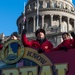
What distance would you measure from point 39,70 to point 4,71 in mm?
1335

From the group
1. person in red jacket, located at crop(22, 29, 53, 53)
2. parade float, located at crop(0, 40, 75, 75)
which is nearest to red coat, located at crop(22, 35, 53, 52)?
person in red jacket, located at crop(22, 29, 53, 53)

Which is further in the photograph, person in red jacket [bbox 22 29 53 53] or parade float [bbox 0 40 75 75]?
person in red jacket [bbox 22 29 53 53]

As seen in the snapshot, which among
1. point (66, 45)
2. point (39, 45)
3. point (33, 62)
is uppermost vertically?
point (39, 45)

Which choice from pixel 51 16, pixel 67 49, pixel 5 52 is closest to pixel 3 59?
pixel 5 52

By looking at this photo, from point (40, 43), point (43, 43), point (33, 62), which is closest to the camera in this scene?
point (33, 62)

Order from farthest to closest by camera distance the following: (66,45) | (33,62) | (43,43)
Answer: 1. (43,43)
2. (66,45)
3. (33,62)

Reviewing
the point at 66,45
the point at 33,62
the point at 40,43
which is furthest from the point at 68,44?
the point at 33,62

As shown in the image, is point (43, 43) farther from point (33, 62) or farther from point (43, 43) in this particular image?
point (33, 62)

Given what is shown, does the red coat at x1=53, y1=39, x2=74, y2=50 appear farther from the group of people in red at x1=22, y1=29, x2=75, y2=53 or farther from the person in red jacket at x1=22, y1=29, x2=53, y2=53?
the person in red jacket at x1=22, y1=29, x2=53, y2=53

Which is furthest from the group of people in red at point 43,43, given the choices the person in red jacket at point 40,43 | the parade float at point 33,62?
the parade float at point 33,62

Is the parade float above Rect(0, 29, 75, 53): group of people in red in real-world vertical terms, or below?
below

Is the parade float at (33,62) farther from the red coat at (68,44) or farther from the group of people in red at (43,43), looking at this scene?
the group of people in red at (43,43)

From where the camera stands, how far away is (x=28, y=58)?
11750 mm

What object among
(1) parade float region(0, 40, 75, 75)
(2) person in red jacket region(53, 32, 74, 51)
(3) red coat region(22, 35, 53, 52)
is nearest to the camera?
(1) parade float region(0, 40, 75, 75)
